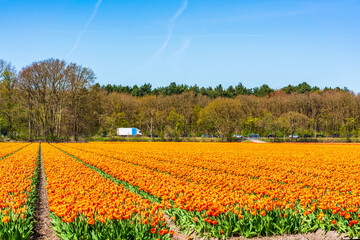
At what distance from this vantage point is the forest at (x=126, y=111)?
52.1 metres

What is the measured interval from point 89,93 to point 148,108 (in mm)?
29391

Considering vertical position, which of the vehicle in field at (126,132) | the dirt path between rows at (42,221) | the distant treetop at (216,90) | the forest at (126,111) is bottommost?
the dirt path between rows at (42,221)

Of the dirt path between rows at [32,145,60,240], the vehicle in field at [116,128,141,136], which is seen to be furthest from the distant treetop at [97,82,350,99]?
the dirt path between rows at [32,145,60,240]

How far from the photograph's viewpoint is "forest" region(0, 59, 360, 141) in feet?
171

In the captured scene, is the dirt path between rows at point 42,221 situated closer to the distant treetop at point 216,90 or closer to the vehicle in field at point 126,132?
the vehicle in field at point 126,132

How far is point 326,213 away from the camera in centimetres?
630

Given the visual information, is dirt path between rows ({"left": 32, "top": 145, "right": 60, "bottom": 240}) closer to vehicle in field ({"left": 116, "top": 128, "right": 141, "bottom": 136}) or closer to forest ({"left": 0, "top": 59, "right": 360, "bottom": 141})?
forest ({"left": 0, "top": 59, "right": 360, "bottom": 141})

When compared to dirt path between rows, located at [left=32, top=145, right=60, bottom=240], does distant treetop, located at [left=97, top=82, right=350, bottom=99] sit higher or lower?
higher

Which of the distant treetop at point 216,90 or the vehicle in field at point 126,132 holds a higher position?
the distant treetop at point 216,90

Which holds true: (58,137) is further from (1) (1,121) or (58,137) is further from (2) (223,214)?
(2) (223,214)

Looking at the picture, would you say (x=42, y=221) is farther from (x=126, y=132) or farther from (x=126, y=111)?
(x=126, y=111)

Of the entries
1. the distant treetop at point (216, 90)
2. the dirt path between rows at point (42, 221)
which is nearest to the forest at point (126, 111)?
the distant treetop at point (216, 90)

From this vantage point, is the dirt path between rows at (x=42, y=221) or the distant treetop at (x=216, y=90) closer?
the dirt path between rows at (x=42, y=221)

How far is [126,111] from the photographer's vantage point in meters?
84.8
